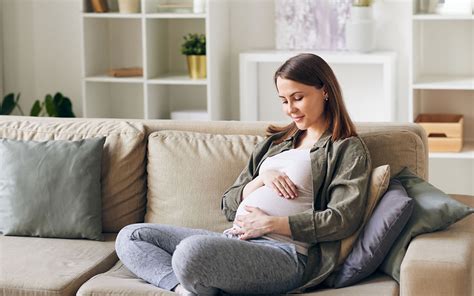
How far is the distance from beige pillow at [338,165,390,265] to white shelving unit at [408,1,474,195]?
5.77 ft

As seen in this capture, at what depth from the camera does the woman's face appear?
2855mm

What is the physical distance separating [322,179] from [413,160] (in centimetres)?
39

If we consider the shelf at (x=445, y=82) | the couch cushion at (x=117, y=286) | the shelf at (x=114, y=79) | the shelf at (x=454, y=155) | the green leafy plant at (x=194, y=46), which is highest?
the green leafy plant at (x=194, y=46)

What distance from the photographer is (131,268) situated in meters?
2.86

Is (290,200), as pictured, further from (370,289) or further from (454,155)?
(454,155)

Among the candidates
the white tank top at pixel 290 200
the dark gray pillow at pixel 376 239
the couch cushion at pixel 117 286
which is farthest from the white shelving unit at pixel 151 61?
the dark gray pillow at pixel 376 239

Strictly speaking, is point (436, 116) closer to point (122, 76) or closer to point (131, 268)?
point (122, 76)

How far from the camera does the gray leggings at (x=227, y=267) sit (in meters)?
2.57

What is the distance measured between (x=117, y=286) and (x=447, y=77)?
2.46m

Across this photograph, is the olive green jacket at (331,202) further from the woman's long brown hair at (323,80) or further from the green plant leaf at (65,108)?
the green plant leaf at (65,108)

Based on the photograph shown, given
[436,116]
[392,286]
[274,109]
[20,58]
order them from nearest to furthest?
[392,286] → [436,116] → [274,109] → [20,58]

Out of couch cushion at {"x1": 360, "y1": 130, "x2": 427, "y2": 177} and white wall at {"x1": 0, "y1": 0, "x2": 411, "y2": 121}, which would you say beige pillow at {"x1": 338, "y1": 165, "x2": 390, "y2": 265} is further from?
white wall at {"x1": 0, "y1": 0, "x2": 411, "y2": 121}

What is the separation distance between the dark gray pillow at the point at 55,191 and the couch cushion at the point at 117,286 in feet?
1.31

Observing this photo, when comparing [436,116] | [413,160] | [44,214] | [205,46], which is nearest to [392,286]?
[413,160]
